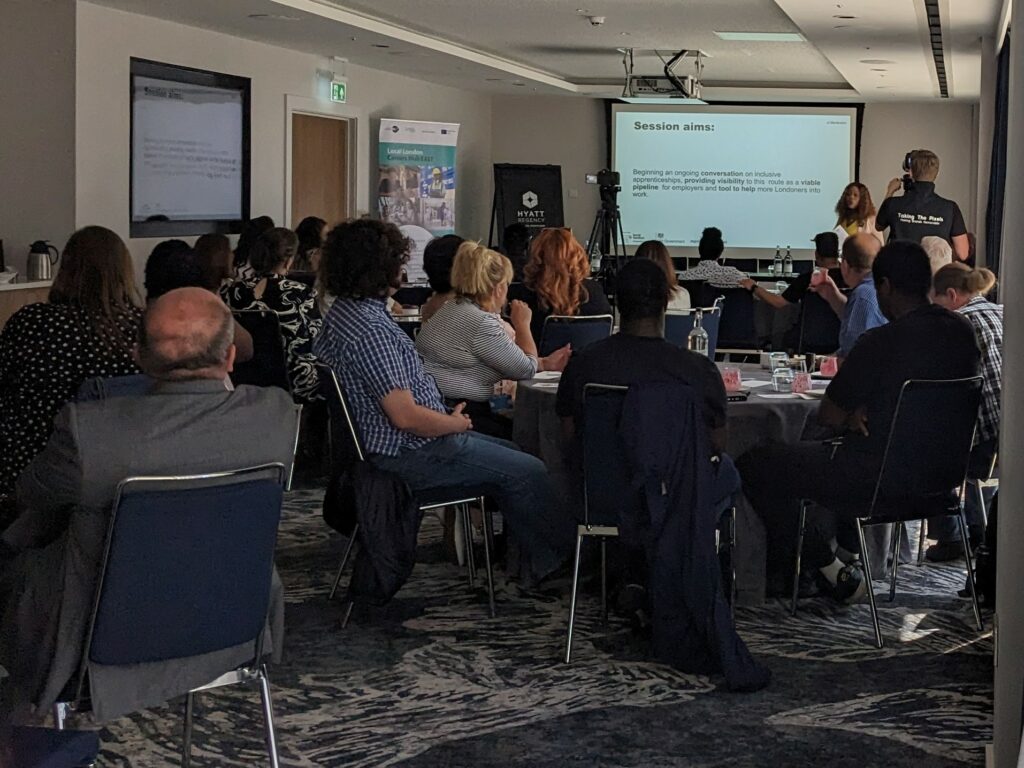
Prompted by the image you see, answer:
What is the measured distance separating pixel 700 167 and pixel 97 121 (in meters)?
9.68

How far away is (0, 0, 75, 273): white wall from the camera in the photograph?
8.70 m

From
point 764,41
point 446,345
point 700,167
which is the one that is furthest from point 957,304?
point 700,167

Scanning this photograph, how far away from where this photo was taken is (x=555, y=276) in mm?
6676

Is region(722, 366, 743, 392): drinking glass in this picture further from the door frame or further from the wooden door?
the door frame

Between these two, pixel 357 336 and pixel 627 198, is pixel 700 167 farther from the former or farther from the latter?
pixel 357 336

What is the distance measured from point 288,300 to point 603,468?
2890 mm

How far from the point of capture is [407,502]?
4543 millimetres

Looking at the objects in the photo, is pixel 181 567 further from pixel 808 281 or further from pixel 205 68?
pixel 205 68

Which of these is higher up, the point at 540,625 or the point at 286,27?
the point at 286,27

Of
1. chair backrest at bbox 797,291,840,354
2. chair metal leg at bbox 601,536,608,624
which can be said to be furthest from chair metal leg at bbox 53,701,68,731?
chair backrest at bbox 797,291,840,354

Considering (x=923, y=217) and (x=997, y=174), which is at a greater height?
(x=997, y=174)

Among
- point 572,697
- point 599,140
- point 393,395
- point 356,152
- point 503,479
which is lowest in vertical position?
point 572,697

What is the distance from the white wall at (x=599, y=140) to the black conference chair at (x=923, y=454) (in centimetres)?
1341

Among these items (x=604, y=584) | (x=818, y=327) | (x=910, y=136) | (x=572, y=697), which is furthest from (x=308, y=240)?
(x=910, y=136)
